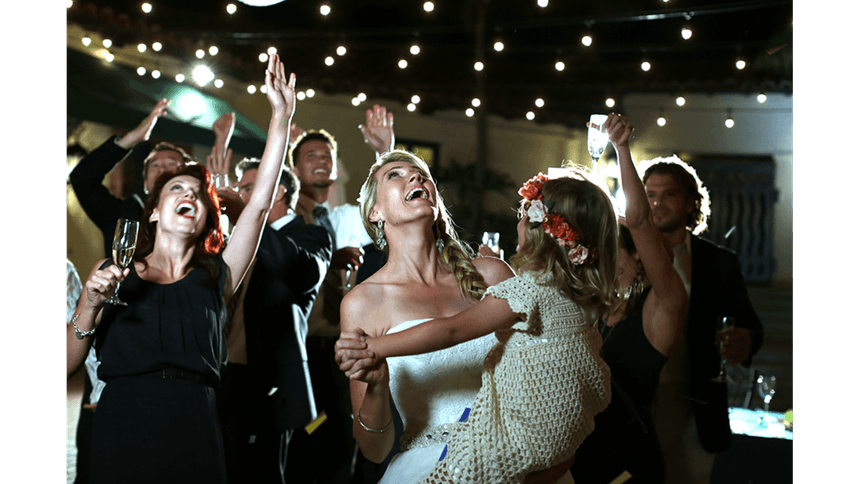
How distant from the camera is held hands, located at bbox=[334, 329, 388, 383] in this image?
1.85 meters

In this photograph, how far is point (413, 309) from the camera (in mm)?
2287

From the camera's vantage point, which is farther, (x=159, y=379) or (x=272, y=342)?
(x=272, y=342)

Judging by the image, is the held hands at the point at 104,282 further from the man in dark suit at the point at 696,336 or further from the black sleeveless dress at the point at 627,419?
the man in dark suit at the point at 696,336

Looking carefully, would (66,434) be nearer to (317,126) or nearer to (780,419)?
(317,126)

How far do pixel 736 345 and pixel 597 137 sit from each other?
3.37 feet

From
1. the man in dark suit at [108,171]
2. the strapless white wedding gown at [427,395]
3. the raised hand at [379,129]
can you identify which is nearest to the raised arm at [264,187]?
the raised hand at [379,129]

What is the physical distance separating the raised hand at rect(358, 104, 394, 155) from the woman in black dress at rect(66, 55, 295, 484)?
0.42 meters

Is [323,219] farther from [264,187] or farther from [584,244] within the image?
[584,244]

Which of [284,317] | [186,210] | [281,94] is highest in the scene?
[281,94]

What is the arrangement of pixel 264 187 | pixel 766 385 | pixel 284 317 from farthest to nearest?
1. pixel 284 317
2. pixel 766 385
3. pixel 264 187

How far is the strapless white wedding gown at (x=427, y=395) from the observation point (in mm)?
2219

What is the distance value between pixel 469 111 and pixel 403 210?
0.82m

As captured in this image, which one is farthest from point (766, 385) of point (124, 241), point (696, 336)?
point (124, 241)

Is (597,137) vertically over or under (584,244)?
over
